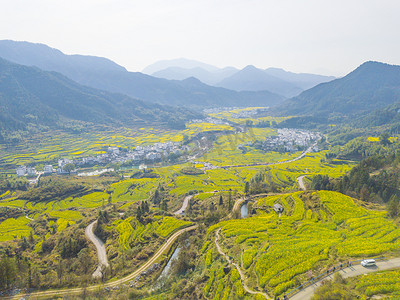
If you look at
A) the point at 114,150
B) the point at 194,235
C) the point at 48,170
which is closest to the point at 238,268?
the point at 194,235

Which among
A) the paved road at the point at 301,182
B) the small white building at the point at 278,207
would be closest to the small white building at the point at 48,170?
the small white building at the point at 278,207

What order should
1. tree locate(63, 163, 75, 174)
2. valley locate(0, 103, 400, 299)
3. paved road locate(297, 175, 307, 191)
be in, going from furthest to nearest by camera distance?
tree locate(63, 163, 75, 174) < paved road locate(297, 175, 307, 191) < valley locate(0, 103, 400, 299)

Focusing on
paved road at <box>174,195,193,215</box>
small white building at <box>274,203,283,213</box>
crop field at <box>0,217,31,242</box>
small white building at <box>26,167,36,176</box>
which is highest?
small white building at <box>274,203,283,213</box>

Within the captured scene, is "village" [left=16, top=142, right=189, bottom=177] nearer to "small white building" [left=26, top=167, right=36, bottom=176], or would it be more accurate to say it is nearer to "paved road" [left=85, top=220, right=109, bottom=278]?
"small white building" [left=26, top=167, right=36, bottom=176]

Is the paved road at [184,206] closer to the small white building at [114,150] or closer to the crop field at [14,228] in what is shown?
the crop field at [14,228]

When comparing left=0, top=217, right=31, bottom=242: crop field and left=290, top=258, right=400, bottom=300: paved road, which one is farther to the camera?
left=0, top=217, right=31, bottom=242: crop field

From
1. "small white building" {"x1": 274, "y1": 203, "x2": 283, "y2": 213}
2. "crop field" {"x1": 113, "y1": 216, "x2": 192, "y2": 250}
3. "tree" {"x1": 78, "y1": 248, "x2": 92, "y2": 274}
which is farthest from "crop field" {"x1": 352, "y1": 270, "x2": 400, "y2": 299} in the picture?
"tree" {"x1": 78, "y1": 248, "x2": 92, "y2": 274}

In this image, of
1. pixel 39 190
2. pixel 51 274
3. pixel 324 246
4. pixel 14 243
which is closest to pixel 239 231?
pixel 324 246
